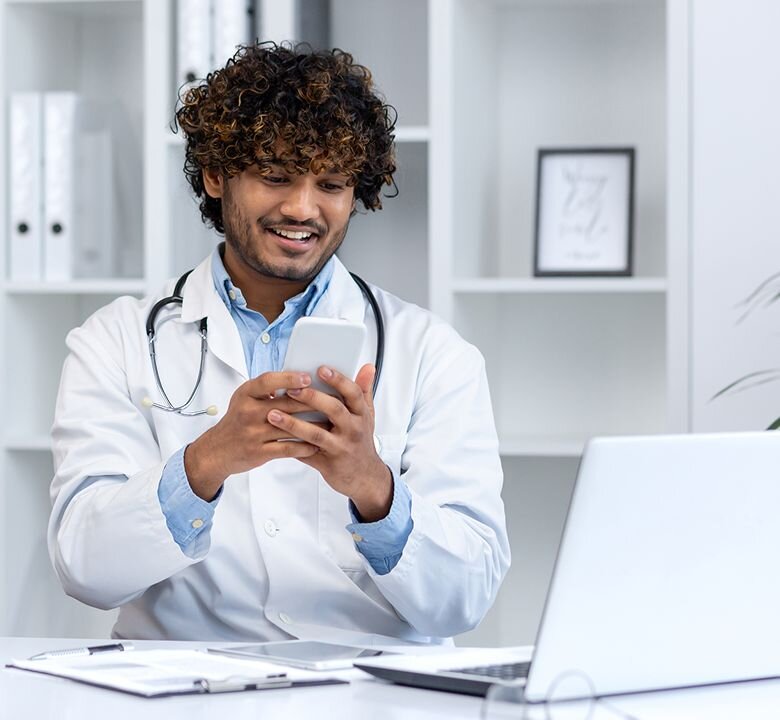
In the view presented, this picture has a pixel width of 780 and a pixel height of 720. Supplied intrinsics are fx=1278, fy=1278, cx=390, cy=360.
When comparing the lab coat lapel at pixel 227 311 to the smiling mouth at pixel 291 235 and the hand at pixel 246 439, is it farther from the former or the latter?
the hand at pixel 246 439

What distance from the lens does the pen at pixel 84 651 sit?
1.28 meters

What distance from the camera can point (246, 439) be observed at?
1425mm

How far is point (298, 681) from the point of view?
1.15 metres

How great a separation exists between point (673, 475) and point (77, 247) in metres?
1.82

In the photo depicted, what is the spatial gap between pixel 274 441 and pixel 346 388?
11 cm

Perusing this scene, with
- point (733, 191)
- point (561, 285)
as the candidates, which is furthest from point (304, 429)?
point (733, 191)

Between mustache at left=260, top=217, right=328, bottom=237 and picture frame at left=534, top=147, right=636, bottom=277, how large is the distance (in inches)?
31.7

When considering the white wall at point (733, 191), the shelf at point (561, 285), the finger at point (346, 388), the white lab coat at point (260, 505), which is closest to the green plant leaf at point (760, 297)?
the white wall at point (733, 191)

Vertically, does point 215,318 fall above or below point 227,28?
below

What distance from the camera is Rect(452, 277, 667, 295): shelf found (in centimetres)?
238

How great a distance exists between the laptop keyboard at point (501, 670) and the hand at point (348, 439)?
0.34 metres

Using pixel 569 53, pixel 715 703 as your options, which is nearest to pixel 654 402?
pixel 569 53

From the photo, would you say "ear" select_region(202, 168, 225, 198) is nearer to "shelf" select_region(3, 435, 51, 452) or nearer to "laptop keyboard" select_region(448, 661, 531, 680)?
"shelf" select_region(3, 435, 51, 452)

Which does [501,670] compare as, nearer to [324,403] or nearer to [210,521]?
[324,403]
